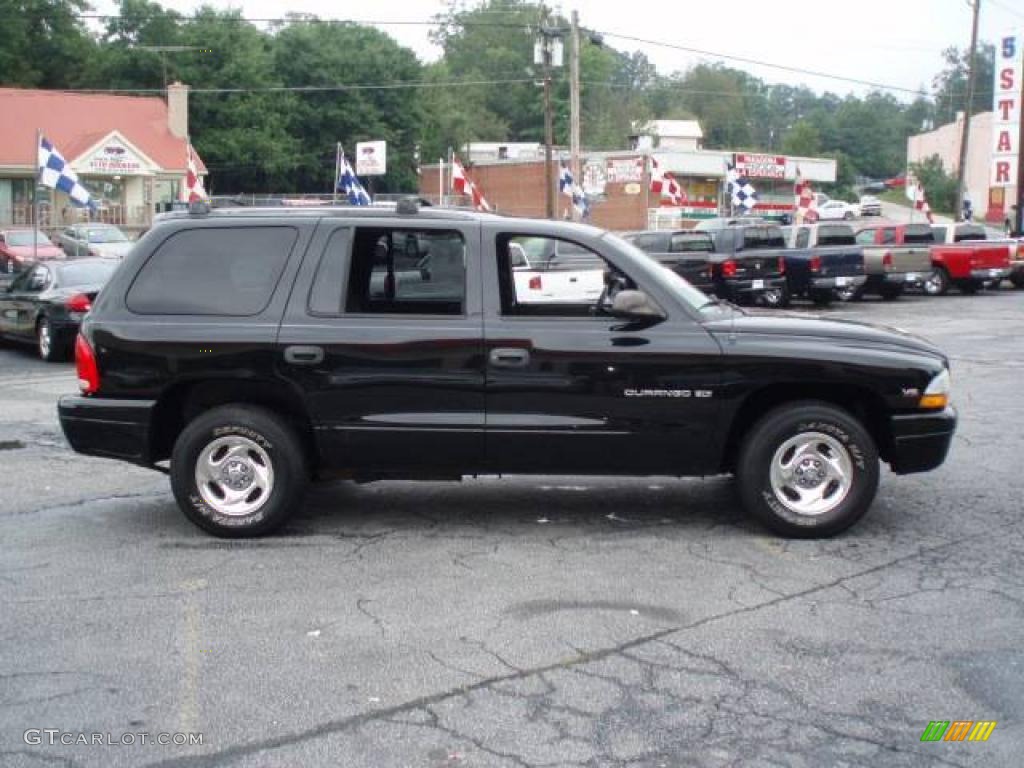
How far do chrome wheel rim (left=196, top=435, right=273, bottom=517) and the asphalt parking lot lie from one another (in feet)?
0.79

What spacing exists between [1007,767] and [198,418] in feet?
15.4

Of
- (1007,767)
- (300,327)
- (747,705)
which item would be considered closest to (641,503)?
(300,327)

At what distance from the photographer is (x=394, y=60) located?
73.8 meters

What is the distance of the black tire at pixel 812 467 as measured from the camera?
6789mm

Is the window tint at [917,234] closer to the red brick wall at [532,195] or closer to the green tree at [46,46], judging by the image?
the red brick wall at [532,195]

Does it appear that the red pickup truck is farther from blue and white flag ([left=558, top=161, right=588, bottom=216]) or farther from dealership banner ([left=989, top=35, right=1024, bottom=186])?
dealership banner ([left=989, top=35, right=1024, bottom=186])

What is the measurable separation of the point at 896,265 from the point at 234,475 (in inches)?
→ 926

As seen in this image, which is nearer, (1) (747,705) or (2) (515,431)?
(1) (747,705)

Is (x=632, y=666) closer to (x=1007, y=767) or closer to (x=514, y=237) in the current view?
(x=1007, y=767)

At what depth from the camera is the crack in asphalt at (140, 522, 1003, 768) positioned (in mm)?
4220

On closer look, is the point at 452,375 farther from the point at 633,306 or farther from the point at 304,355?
the point at 633,306

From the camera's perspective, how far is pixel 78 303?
1630cm

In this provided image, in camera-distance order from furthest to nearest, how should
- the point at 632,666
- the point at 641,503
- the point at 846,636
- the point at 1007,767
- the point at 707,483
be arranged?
the point at 707,483 < the point at 641,503 < the point at 846,636 < the point at 632,666 < the point at 1007,767

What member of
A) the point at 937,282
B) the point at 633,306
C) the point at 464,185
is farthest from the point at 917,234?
the point at 633,306
